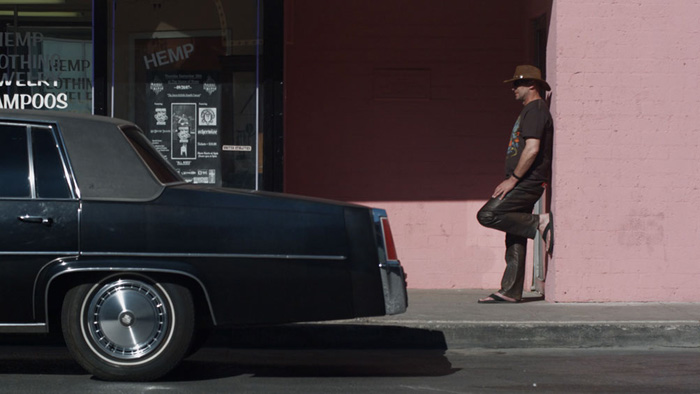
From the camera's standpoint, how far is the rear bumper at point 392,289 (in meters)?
6.90

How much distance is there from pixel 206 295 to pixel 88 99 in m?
4.53

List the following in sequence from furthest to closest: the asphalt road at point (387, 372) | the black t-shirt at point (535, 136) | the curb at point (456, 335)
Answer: the black t-shirt at point (535, 136)
the curb at point (456, 335)
the asphalt road at point (387, 372)

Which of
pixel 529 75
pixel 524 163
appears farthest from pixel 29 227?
pixel 529 75

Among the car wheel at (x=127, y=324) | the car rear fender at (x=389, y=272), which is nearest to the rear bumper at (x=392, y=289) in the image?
the car rear fender at (x=389, y=272)

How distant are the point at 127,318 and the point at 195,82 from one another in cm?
425

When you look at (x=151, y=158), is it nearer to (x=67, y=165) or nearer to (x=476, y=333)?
(x=67, y=165)

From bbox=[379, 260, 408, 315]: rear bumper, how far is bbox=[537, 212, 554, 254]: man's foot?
10.8 feet

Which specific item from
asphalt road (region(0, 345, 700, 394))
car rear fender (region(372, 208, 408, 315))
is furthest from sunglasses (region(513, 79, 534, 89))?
car rear fender (region(372, 208, 408, 315))

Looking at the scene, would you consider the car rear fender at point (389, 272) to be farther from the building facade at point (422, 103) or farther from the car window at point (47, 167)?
the building facade at point (422, 103)

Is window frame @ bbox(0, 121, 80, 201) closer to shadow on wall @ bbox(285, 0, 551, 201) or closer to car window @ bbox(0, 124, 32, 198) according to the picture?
car window @ bbox(0, 124, 32, 198)

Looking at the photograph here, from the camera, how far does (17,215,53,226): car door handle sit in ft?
21.8

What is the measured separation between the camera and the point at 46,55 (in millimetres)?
10664

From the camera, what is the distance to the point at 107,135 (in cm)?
697

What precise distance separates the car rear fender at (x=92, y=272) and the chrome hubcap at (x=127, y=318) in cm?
10
